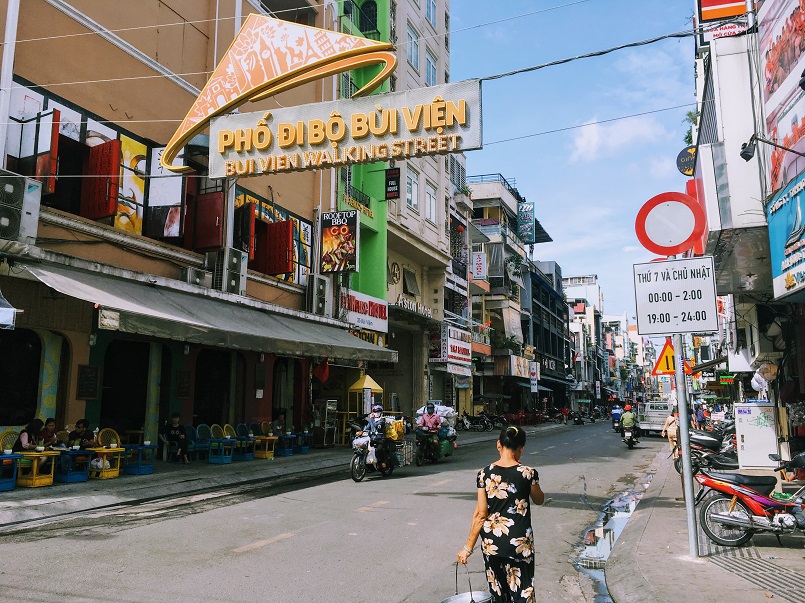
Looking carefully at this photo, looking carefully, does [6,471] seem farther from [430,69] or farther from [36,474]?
[430,69]

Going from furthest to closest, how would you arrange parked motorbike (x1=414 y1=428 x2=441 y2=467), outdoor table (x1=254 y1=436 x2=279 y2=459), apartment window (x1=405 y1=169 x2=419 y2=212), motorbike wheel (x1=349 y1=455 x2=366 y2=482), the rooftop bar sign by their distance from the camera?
1. apartment window (x1=405 y1=169 x2=419 y2=212)
2. outdoor table (x1=254 y1=436 x2=279 y2=459)
3. parked motorbike (x1=414 y1=428 x2=441 y2=467)
4. motorbike wheel (x1=349 y1=455 x2=366 y2=482)
5. the rooftop bar sign

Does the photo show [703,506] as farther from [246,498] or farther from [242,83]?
[242,83]

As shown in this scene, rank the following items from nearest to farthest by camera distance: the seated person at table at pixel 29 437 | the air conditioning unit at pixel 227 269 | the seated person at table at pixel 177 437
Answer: the seated person at table at pixel 29 437 → the seated person at table at pixel 177 437 → the air conditioning unit at pixel 227 269

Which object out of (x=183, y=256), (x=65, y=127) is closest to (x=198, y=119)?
(x=65, y=127)

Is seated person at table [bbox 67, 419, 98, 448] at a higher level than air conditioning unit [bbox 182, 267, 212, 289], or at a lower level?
lower

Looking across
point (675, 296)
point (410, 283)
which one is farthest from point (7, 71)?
point (410, 283)

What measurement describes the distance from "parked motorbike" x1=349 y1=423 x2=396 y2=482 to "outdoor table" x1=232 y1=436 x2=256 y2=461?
4523mm

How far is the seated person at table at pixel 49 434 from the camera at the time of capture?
11.7 m

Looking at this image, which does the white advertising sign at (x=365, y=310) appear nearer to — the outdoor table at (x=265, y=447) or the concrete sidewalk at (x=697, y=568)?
the outdoor table at (x=265, y=447)

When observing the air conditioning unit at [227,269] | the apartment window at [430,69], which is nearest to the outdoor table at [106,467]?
the air conditioning unit at [227,269]

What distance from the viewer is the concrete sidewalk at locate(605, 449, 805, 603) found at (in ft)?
17.8

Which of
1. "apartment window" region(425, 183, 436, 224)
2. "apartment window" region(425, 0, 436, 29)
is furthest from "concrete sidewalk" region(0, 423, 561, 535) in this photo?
"apartment window" region(425, 0, 436, 29)

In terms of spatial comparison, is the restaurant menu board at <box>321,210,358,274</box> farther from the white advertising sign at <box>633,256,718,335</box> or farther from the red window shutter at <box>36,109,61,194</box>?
the white advertising sign at <box>633,256,718,335</box>

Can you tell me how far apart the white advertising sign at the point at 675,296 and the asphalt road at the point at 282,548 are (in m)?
2.75
